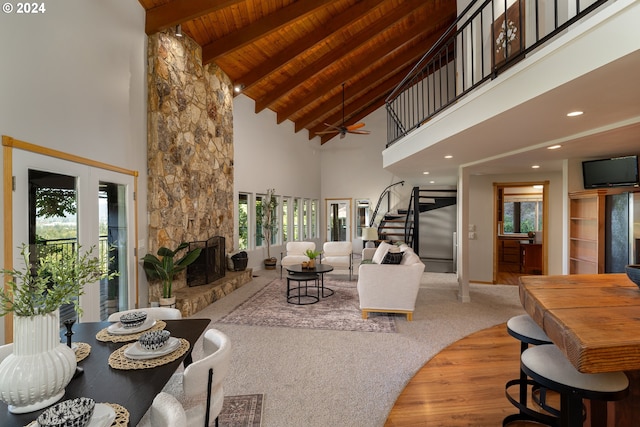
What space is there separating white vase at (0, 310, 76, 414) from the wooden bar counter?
1.93 metres

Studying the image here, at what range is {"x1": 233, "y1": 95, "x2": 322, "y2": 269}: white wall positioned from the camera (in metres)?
7.90

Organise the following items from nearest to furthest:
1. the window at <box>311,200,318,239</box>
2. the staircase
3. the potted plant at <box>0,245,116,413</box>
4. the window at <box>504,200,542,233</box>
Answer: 1. the potted plant at <box>0,245,116,413</box>
2. the staircase
3. the window at <box>504,200,542,233</box>
4. the window at <box>311,200,318,239</box>

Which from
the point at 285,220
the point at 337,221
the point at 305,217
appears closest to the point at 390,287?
the point at 285,220

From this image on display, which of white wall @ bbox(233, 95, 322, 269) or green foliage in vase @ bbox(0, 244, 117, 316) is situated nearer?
green foliage in vase @ bbox(0, 244, 117, 316)

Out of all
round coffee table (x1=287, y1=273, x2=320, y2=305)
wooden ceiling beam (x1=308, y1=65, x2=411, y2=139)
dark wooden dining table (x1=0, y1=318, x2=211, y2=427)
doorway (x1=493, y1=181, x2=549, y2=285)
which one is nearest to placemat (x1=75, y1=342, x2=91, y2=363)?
dark wooden dining table (x1=0, y1=318, x2=211, y2=427)

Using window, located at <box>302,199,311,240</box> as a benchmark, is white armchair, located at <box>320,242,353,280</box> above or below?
below

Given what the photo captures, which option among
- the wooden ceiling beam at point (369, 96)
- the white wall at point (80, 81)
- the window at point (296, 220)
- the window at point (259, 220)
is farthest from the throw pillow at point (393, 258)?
the wooden ceiling beam at point (369, 96)

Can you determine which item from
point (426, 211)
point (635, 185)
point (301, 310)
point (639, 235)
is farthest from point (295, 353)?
point (426, 211)

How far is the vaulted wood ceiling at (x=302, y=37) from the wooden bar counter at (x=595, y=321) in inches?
185

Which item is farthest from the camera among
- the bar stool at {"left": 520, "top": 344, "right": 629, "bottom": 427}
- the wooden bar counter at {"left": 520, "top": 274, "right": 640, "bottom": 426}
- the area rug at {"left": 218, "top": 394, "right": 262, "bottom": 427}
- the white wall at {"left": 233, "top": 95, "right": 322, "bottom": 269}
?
the white wall at {"left": 233, "top": 95, "right": 322, "bottom": 269}

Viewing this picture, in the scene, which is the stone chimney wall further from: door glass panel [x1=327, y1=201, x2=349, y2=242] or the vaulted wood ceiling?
door glass panel [x1=327, y1=201, x2=349, y2=242]

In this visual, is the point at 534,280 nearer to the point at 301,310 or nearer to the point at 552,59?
the point at 552,59

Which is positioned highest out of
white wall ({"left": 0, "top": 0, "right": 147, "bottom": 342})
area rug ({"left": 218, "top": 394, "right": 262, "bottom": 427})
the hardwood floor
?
white wall ({"left": 0, "top": 0, "right": 147, "bottom": 342})

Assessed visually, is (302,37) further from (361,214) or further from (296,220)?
(361,214)
